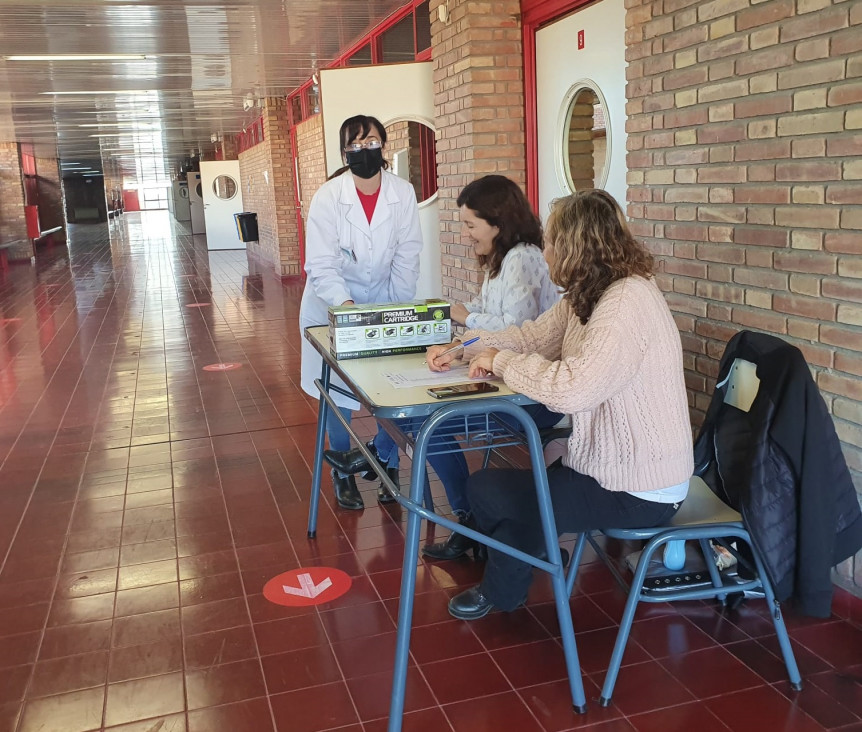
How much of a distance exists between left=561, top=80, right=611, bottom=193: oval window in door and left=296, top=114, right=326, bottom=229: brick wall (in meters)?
5.99

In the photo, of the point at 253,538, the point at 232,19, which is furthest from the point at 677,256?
the point at 232,19

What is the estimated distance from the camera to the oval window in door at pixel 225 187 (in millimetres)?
19933

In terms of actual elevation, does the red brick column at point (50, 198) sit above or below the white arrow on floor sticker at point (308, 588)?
above

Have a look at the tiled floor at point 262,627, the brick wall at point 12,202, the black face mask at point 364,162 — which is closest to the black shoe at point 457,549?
Result: the tiled floor at point 262,627

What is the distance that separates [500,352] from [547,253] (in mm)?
302

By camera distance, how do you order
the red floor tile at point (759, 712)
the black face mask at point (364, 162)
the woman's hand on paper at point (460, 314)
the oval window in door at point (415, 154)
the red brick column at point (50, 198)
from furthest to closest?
the red brick column at point (50, 198) → the oval window in door at point (415, 154) → the black face mask at point (364, 162) → the woman's hand on paper at point (460, 314) → the red floor tile at point (759, 712)

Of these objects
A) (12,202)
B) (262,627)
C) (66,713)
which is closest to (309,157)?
(262,627)

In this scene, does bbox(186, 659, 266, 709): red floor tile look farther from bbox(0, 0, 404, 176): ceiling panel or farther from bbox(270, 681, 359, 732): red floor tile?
bbox(0, 0, 404, 176): ceiling panel

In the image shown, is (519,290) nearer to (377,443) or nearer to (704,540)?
(704,540)

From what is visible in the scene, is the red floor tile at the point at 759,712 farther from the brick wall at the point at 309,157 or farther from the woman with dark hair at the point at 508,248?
the brick wall at the point at 309,157

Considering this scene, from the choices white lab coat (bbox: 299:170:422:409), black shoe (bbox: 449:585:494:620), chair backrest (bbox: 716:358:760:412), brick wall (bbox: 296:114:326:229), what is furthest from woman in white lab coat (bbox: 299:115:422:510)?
brick wall (bbox: 296:114:326:229)

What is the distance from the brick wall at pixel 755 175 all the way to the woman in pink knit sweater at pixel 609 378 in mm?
700

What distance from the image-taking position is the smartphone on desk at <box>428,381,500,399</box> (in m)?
2.18

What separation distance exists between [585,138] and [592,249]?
2644 mm
